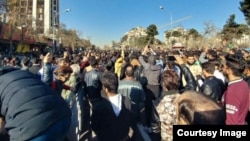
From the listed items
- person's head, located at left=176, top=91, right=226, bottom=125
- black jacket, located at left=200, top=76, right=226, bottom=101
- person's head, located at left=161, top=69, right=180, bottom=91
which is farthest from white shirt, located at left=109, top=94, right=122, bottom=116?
person's head, located at left=176, top=91, right=226, bottom=125

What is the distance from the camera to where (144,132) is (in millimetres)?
9148

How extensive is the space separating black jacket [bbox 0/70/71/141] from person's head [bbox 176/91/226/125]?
1.61 m

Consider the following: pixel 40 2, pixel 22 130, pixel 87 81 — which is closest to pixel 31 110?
pixel 22 130

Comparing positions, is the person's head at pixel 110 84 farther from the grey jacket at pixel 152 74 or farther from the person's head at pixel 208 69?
the grey jacket at pixel 152 74

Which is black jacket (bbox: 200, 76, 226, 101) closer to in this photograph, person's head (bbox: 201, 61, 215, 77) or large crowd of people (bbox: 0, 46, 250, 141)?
large crowd of people (bbox: 0, 46, 250, 141)

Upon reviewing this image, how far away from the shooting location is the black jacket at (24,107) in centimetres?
363

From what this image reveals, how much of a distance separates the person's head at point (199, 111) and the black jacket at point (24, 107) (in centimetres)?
161

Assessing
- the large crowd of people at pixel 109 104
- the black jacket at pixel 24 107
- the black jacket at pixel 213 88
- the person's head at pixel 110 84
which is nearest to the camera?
the large crowd of people at pixel 109 104

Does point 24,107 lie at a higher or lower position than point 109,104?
higher

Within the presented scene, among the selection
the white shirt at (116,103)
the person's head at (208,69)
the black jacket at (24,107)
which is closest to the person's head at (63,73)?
the white shirt at (116,103)

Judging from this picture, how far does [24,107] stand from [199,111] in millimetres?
1899

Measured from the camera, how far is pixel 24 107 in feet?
11.9

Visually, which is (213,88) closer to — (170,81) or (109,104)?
(170,81)

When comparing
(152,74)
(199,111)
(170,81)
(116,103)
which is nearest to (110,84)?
(116,103)
